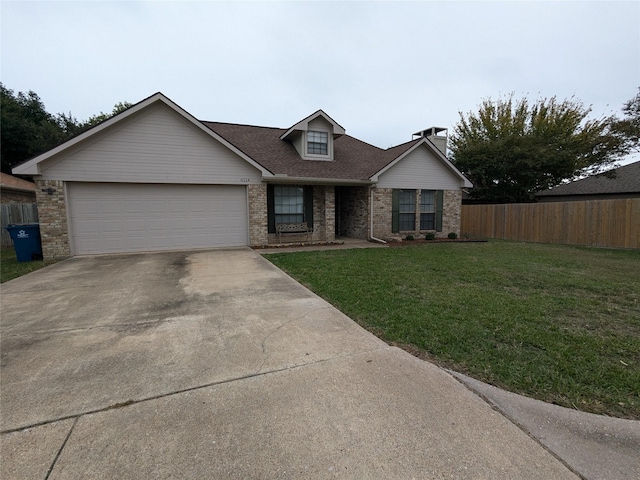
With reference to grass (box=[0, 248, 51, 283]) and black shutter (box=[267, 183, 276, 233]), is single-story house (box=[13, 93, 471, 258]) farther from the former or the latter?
grass (box=[0, 248, 51, 283])

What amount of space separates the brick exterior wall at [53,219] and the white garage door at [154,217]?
234 millimetres

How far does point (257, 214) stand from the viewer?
1163 centimetres

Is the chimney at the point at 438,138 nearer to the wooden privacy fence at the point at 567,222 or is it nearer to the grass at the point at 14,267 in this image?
the wooden privacy fence at the point at 567,222

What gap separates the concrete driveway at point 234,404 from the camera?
1766mm

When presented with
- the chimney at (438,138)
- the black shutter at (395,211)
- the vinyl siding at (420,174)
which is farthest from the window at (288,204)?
the chimney at (438,138)

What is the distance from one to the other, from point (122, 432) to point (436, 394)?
7.70 ft

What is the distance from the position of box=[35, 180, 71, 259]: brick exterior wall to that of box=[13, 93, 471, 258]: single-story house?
3 cm

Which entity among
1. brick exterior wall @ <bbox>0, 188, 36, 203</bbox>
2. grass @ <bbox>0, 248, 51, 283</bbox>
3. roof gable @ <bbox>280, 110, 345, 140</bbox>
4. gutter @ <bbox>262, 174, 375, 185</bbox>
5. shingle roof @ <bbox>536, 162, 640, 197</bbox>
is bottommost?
grass @ <bbox>0, 248, 51, 283</bbox>

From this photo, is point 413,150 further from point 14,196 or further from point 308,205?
point 14,196

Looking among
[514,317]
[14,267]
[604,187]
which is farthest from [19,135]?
[604,187]

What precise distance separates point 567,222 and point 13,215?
78.8 feet

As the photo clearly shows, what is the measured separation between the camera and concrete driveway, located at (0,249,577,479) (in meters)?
1.77

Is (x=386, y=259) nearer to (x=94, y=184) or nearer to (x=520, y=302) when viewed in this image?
(x=520, y=302)

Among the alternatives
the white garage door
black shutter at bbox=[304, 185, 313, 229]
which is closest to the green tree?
the white garage door
